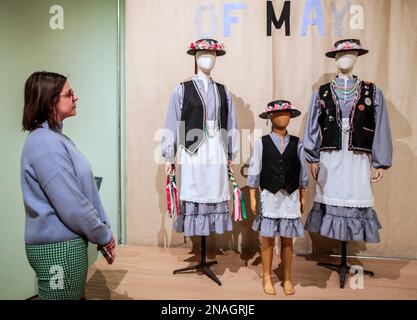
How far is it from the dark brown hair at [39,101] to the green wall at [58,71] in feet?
3.57

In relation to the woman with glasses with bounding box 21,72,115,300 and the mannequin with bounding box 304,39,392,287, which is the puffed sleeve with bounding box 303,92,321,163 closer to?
the mannequin with bounding box 304,39,392,287

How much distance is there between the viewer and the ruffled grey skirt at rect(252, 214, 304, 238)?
86.2 inches

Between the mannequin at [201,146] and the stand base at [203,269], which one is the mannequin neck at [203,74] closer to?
the mannequin at [201,146]

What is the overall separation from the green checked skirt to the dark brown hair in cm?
51

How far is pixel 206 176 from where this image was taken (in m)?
2.39

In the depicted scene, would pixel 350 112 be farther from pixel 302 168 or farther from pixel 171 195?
pixel 171 195

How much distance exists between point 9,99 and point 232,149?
1.58 m

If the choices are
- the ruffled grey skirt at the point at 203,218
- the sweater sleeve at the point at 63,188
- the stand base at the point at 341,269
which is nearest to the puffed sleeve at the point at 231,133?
the ruffled grey skirt at the point at 203,218

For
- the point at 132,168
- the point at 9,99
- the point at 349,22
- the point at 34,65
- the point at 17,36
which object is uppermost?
the point at 349,22

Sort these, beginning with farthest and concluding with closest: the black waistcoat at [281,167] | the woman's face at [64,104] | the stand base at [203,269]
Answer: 1. the stand base at [203,269]
2. the black waistcoat at [281,167]
3. the woman's face at [64,104]

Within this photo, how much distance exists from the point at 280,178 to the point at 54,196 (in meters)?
1.30

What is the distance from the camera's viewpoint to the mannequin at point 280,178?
2.16m
